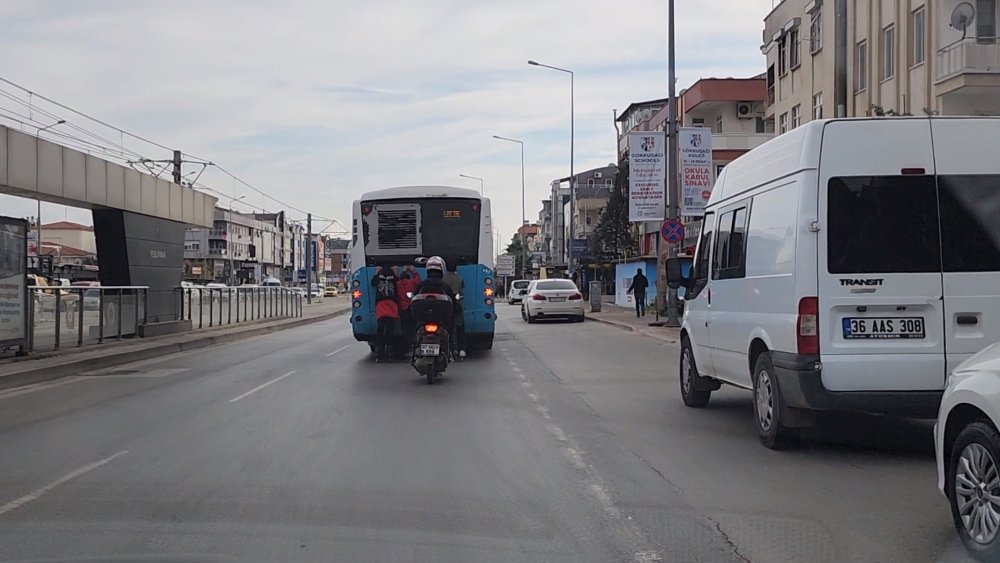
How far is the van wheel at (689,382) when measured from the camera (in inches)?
435

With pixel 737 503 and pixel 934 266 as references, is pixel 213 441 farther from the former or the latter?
pixel 934 266

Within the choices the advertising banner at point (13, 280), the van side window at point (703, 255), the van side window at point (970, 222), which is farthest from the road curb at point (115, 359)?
the van side window at point (970, 222)

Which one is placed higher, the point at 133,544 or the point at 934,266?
the point at 934,266

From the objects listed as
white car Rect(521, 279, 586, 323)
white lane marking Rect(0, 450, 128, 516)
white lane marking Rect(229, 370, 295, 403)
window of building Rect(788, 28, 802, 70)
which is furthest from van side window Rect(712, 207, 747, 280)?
window of building Rect(788, 28, 802, 70)

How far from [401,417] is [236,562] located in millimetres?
5280

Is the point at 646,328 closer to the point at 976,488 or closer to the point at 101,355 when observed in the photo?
the point at 101,355

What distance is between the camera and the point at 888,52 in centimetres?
2550

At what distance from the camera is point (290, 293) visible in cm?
4106

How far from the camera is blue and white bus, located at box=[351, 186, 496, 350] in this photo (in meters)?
17.7

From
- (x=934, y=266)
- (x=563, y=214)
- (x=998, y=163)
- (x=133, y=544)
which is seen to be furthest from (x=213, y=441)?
(x=563, y=214)

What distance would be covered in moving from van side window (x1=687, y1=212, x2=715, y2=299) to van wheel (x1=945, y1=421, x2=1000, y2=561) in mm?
5241

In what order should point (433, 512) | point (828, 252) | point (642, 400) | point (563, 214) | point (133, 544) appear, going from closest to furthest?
point (133, 544), point (433, 512), point (828, 252), point (642, 400), point (563, 214)

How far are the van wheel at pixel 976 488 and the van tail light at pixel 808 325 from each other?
85.9 inches

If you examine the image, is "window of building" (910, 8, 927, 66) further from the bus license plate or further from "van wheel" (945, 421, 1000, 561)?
"van wheel" (945, 421, 1000, 561)
